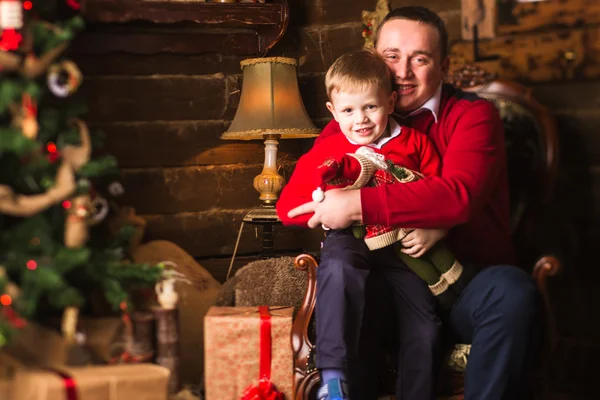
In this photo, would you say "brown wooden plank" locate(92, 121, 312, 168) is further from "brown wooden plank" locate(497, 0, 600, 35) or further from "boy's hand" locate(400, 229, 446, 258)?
"boy's hand" locate(400, 229, 446, 258)

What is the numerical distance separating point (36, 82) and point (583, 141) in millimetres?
1820

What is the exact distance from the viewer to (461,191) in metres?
2.07

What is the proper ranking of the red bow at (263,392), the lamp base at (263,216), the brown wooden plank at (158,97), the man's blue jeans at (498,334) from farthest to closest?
the lamp base at (263,216) < the brown wooden plank at (158,97) < the red bow at (263,392) < the man's blue jeans at (498,334)

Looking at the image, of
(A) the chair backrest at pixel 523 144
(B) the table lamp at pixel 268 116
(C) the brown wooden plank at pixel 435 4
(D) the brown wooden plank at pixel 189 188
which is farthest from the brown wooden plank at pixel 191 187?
(A) the chair backrest at pixel 523 144

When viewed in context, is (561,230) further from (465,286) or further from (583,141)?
(465,286)

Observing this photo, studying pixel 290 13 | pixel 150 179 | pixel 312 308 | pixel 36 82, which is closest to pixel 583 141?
pixel 312 308

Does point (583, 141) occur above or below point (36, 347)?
above

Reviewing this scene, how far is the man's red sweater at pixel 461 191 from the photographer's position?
2.04m

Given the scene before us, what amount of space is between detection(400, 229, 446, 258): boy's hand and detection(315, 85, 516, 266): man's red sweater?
3 cm

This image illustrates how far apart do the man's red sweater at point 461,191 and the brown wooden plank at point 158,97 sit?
2.32 feet

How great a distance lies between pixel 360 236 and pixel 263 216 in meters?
0.76

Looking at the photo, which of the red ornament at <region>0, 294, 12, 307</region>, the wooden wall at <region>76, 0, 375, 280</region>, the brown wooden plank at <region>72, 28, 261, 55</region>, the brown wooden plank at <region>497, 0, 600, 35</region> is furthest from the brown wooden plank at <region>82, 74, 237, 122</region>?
the brown wooden plank at <region>497, 0, 600, 35</region>

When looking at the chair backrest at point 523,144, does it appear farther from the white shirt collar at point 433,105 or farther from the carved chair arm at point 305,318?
the carved chair arm at point 305,318

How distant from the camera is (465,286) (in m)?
2.14
